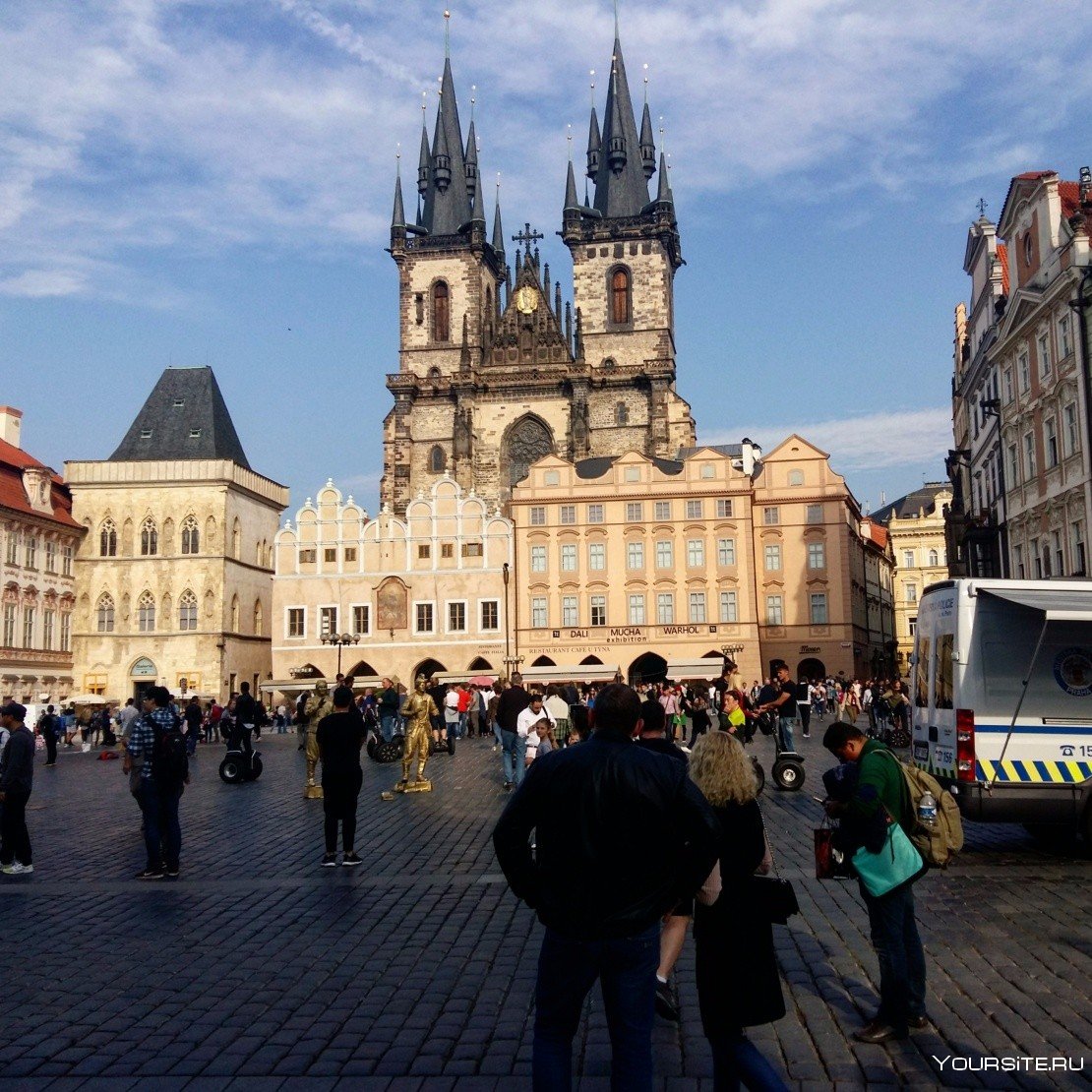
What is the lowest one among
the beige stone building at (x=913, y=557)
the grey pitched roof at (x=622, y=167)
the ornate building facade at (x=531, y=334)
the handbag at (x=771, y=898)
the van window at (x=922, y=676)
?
the handbag at (x=771, y=898)

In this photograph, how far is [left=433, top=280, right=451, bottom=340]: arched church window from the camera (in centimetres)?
7694

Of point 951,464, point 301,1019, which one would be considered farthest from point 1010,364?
point 301,1019

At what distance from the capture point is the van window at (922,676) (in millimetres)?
11898

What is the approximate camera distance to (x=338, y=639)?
53375mm

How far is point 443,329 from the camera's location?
77.0 m

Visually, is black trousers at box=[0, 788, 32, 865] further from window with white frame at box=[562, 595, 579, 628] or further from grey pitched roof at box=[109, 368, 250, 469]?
grey pitched roof at box=[109, 368, 250, 469]

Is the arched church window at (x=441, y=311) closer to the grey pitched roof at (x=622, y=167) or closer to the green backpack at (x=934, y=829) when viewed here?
the grey pitched roof at (x=622, y=167)

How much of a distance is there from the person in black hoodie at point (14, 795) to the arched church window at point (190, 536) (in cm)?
5158

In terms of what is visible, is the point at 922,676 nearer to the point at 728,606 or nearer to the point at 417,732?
the point at 417,732

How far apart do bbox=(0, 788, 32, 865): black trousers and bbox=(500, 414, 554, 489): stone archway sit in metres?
61.1

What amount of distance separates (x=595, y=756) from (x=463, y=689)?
3902 centimetres

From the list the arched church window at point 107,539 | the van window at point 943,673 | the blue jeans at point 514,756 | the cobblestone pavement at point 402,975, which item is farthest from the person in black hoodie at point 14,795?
the arched church window at point 107,539

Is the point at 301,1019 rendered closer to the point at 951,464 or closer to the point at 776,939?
the point at 776,939

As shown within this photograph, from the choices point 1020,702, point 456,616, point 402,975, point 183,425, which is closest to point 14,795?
point 402,975
